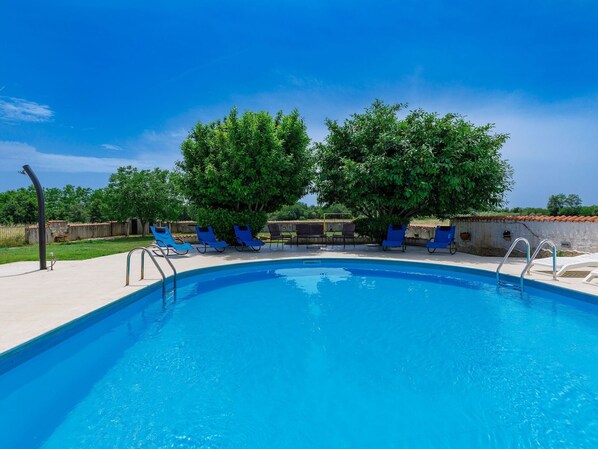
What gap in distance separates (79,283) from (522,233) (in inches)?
604

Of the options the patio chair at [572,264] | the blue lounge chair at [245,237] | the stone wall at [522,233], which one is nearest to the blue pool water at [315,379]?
the patio chair at [572,264]

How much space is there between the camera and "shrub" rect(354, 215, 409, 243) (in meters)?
14.4

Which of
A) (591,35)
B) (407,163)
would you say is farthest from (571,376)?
(591,35)

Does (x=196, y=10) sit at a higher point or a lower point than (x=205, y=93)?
higher

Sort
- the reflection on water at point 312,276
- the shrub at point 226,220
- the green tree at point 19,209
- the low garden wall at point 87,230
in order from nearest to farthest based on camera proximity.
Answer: the reflection on water at point 312,276
the shrub at point 226,220
the low garden wall at point 87,230
the green tree at point 19,209

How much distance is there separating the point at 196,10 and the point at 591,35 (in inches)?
711

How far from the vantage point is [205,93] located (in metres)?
18.7

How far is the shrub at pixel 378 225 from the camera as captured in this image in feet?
47.3

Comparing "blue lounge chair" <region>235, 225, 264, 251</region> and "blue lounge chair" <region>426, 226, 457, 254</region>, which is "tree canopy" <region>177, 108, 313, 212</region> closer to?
"blue lounge chair" <region>235, 225, 264, 251</region>

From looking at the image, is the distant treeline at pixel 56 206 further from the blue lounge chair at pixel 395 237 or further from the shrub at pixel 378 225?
the blue lounge chair at pixel 395 237

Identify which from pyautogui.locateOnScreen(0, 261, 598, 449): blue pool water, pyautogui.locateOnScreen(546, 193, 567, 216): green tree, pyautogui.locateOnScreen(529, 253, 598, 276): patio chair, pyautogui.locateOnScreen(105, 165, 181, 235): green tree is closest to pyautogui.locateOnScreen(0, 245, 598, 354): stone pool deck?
pyautogui.locateOnScreen(529, 253, 598, 276): patio chair

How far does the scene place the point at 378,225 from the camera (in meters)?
14.6

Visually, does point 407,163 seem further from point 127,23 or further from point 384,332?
point 127,23

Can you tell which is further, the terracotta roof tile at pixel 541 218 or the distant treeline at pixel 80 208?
the distant treeline at pixel 80 208
